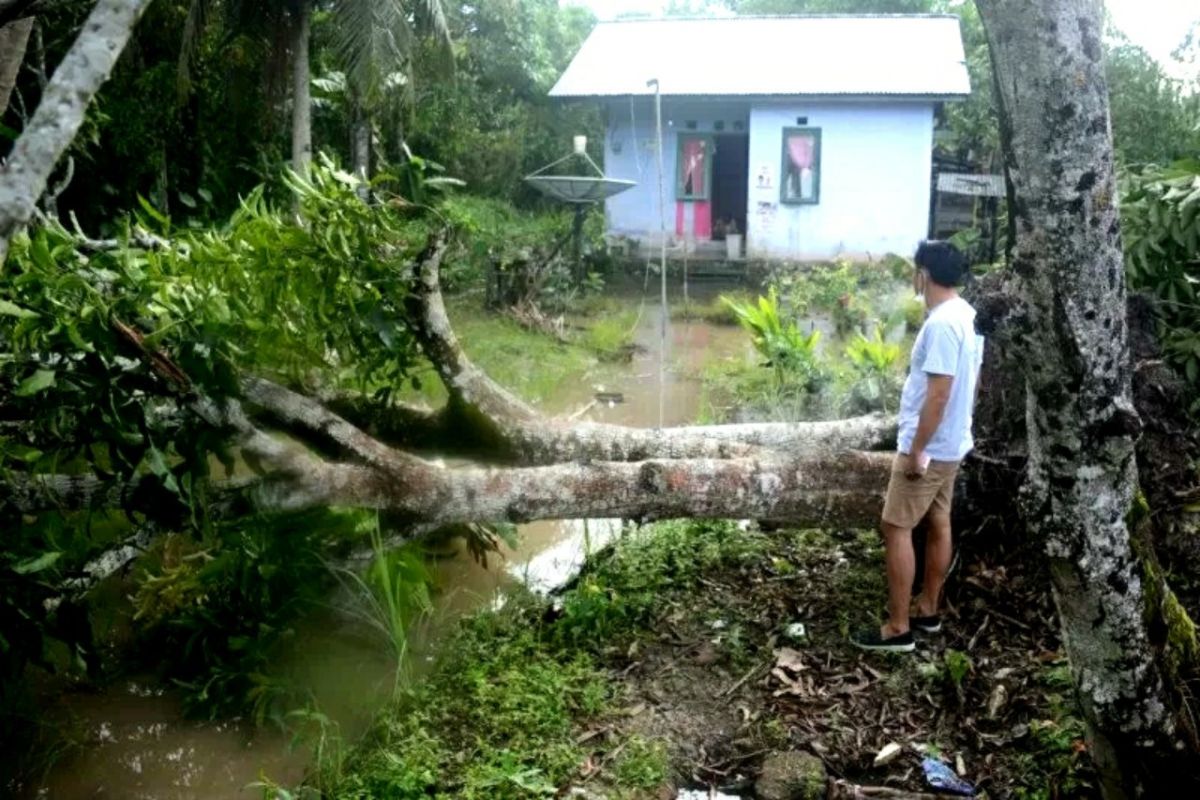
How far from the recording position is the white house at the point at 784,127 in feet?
57.5

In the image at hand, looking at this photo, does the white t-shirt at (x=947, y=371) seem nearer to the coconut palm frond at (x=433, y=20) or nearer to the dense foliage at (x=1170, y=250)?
the dense foliage at (x=1170, y=250)

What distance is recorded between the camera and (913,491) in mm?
4316

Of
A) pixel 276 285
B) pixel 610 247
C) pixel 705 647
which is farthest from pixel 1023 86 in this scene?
pixel 610 247

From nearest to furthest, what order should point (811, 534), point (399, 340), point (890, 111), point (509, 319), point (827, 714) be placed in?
point (827, 714) → point (399, 340) → point (811, 534) → point (509, 319) → point (890, 111)

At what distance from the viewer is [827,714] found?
4.20 meters

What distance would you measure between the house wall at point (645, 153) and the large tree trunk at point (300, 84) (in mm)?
7500

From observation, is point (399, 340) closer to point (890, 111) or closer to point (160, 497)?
point (160, 497)

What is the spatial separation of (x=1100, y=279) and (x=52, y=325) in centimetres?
361

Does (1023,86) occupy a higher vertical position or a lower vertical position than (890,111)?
lower

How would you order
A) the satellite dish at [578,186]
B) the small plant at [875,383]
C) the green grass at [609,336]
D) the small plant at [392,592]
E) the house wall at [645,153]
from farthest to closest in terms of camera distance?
the house wall at [645,153] → the satellite dish at [578,186] → the green grass at [609,336] → the small plant at [875,383] → the small plant at [392,592]

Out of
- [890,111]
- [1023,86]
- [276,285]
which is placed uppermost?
[890,111]

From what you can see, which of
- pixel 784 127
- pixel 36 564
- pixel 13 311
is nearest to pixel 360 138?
pixel 784 127

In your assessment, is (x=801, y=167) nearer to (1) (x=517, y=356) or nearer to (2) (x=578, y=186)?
(2) (x=578, y=186)

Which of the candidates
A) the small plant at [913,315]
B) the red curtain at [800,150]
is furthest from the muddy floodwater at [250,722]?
the red curtain at [800,150]
